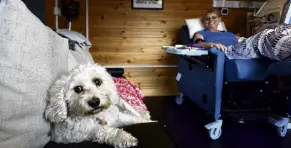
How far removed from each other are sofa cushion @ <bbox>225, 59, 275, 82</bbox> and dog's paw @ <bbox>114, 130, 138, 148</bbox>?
3.98 ft

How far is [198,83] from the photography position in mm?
2320

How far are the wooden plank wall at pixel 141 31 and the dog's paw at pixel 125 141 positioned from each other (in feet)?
7.83

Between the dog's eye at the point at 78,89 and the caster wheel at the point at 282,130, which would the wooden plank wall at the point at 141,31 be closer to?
the caster wheel at the point at 282,130

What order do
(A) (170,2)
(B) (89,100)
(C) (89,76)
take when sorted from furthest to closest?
(A) (170,2) → (C) (89,76) → (B) (89,100)

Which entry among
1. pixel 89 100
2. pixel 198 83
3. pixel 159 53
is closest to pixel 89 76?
pixel 89 100

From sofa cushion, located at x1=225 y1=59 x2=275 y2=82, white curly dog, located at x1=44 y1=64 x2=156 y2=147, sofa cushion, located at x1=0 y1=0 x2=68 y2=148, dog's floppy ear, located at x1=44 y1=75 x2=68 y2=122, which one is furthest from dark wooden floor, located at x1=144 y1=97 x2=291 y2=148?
sofa cushion, located at x1=0 y1=0 x2=68 y2=148

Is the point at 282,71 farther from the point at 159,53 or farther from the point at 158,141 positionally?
the point at 159,53

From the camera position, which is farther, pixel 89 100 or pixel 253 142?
pixel 253 142

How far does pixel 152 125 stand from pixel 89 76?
35 cm

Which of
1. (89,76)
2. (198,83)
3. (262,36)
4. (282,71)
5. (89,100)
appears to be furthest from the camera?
(198,83)

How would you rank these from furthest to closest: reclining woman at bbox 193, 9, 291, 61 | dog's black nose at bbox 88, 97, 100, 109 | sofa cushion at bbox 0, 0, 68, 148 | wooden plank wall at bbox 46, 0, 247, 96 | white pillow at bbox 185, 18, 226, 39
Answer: wooden plank wall at bbox 46, 0, 247, 96
white pillow at bbox 185, 18, 226, 39
reclining woman at bbox 193, 9, 291, 61
dog's black nose at bbox 88, 97, 100, 109
sofa cushion at bbox 0, 0, 68, 148

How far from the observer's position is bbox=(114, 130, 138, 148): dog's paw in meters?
0.87

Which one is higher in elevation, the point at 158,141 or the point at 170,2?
the point at 170,2

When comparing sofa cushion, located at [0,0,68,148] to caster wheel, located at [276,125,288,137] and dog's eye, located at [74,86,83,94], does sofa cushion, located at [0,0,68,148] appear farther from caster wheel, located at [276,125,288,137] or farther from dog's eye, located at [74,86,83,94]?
caster wheel, located at [276,125,288,137]
